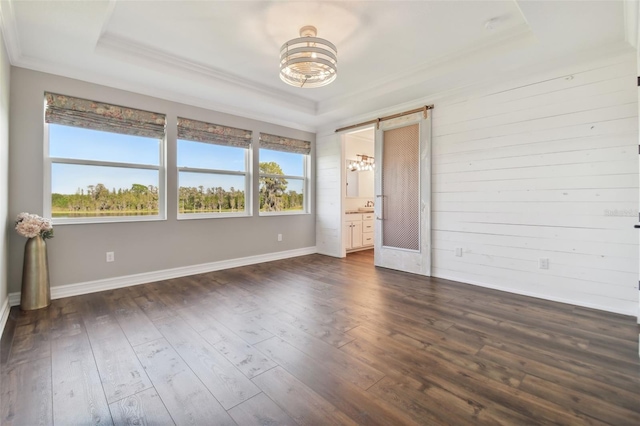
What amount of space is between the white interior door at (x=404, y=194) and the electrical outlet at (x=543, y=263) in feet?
4.21

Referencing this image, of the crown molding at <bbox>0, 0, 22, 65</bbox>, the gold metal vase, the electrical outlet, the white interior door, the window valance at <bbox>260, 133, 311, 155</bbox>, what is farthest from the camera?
the window valance at <bbox>260, 133, 311, 155</bbox>

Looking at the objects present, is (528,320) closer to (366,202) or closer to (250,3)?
(250,3)

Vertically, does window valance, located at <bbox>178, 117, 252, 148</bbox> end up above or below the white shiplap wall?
above

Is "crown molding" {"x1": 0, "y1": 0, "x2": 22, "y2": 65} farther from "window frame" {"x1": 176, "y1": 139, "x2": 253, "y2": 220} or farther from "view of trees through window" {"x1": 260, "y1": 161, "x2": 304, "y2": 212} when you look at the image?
"view of trees through window" {"x1": 260, "y1": 161, "x2": 304, "y2": 212}

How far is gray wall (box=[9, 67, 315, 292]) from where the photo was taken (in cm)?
307

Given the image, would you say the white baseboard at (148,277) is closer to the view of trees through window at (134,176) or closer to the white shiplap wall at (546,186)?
the view of trees through window at (134,176)

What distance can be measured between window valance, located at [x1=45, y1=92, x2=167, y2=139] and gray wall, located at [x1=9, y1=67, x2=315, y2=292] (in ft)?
0.26

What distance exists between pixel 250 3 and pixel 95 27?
139 centimetres

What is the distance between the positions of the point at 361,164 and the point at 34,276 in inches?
239

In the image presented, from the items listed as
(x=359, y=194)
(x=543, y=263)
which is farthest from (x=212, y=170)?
(x=543, y=263)

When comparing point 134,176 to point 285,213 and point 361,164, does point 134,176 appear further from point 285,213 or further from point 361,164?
point 361,164

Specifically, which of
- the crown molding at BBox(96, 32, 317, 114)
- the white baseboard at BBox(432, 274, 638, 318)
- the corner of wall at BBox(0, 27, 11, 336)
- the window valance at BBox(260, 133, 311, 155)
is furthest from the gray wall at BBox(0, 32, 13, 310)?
the white baseboard at BBox(432, 274, 638, 318)

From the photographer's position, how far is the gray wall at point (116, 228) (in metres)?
3.07

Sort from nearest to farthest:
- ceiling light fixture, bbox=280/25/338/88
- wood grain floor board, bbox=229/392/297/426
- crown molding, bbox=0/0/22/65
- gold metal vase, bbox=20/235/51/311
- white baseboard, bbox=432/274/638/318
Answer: wood grain floor board, bbox=229/392/297/426 < crown molding, bbox=0/0/22/65 < ceiling light fixture, bbox=280/25/338/88 < white baseboard, bbox=432/274/638/318 < gold metal vase, bbox=20/235/51/311
